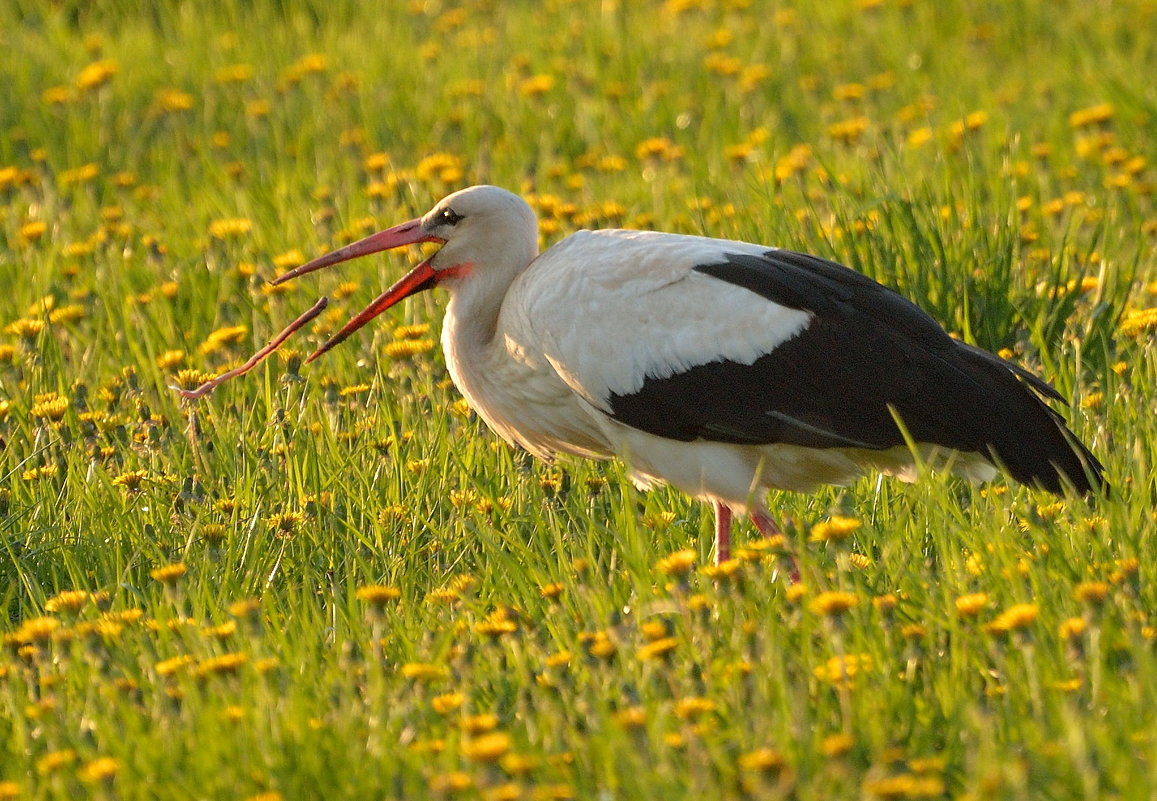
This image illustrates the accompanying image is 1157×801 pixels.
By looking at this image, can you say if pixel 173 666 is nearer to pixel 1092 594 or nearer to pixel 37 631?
pixel 37 631

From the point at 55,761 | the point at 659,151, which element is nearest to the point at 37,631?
the point at 55,761

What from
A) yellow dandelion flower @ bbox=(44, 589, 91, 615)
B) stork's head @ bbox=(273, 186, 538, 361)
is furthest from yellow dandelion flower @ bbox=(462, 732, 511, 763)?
stork's head @ bbox=(273, 186, 538, 361)

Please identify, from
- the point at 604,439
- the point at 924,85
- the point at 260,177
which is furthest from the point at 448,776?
the point at 924,85

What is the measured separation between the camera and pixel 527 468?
14.1ft

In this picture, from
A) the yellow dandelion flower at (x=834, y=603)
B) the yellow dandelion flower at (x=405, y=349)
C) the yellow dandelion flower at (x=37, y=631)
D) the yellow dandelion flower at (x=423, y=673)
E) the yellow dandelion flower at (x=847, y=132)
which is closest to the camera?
the yellow dandelion flower at (x=834, y=603)

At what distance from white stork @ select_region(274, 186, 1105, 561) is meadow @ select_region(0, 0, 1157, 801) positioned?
0.14 m

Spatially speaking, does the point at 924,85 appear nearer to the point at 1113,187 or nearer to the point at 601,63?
the point at 601,63

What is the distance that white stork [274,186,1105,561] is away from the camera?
3.67 meters

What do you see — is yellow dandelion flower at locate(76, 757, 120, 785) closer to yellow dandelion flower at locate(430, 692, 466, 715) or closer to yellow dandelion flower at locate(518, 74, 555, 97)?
yellow dandelion flower at locate(430, 692, 466, 715)

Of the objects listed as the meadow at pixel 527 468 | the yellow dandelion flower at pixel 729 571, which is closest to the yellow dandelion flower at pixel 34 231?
the meadow at pixel 527 468

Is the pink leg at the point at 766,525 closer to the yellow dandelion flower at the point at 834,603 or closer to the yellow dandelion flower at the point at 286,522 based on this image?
the yellow dandelion flower at the point at 286,522

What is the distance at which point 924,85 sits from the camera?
305 inches

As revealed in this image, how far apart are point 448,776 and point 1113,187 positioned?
4.21m

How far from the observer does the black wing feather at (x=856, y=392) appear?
3.64 m
